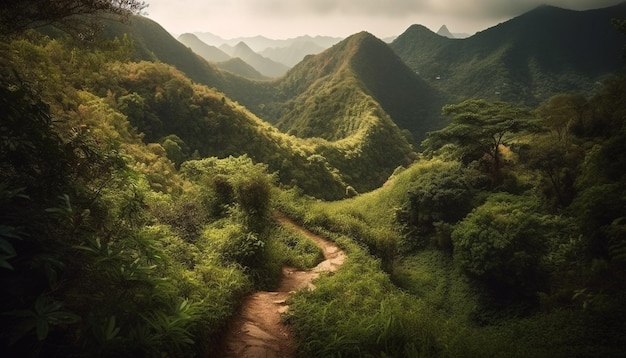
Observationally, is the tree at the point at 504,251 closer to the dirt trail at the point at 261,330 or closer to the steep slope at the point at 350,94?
the dirt trail at the point at 261,330

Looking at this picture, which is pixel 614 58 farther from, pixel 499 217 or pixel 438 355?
pixel 438 355

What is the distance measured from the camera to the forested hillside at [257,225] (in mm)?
3398

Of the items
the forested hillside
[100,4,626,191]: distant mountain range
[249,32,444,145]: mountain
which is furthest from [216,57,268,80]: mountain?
the forested hillside

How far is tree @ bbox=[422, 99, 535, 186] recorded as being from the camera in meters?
19.0

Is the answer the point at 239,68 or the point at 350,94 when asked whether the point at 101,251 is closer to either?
the point at 350,94

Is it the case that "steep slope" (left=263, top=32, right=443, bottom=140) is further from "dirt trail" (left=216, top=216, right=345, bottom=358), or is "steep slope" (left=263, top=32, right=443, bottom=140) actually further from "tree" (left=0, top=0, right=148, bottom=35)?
"tree" (left=0, top=0, right=148, bottom=35)

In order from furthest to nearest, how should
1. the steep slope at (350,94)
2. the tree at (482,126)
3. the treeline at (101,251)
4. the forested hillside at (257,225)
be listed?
the steep slope at (350,94) → the tree at (482,126) → the forested hillside at (257,225) → the treeline at (101,251)

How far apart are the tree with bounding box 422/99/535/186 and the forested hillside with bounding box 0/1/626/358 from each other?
0.36 feet

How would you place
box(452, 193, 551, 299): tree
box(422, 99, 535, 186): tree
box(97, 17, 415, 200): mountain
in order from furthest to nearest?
box(97, 17, 415, 200): mountain → box(422, 99, 535, 186): tree → box(452, 193, 551, 299): tree

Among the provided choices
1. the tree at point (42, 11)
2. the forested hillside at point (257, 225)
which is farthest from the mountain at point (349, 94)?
the tree at point (42, 11)

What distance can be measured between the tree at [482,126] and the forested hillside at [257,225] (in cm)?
11

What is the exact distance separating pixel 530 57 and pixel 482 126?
356 ft

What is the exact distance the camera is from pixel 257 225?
10.0 metres

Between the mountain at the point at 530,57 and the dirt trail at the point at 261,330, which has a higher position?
the mountain at the point at 530,57
